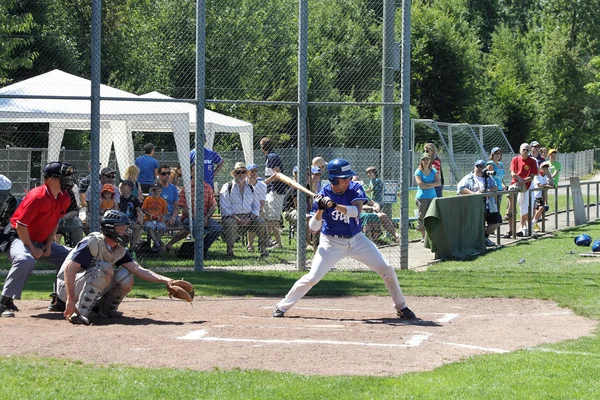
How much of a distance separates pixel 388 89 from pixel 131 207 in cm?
471

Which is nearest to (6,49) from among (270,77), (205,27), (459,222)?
(205,27)

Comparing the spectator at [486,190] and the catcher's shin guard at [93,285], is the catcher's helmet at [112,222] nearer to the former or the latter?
the catcher's shin guard at [93,285]

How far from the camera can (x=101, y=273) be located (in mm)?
Answer: 9703

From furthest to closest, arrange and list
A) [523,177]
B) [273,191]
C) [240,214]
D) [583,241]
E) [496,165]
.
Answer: [496,165] → [523,177] → [583,241] → [273,191] → [240,214]

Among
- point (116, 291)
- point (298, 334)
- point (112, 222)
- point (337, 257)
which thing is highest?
point (112, 222)

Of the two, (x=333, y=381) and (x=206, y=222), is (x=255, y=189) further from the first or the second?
(x=333, y=381)

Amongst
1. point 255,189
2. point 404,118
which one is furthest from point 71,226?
point 404,118

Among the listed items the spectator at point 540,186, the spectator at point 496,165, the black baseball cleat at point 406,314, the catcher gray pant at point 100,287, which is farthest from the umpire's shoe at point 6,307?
the spectator at point 540,186

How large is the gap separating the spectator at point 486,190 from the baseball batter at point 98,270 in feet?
32.9

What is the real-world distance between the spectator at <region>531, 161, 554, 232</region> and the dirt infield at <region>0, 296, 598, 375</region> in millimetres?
9928

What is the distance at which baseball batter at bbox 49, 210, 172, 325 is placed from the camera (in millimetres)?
9602

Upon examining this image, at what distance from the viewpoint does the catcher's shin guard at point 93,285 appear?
970cm

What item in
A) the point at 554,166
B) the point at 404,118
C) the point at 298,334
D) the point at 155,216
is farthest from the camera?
the point at 554,166

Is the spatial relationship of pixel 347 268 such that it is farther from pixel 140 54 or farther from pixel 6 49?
pixel 6 49
